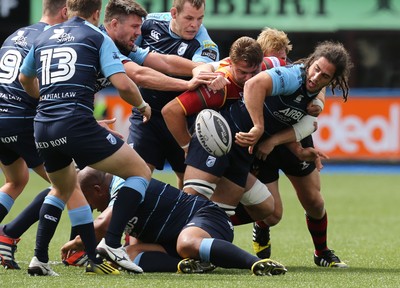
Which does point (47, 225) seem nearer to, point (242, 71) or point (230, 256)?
point (230, 256)

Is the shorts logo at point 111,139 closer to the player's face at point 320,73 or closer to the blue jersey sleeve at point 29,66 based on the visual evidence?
the blue jersey sleeve at point 29,66

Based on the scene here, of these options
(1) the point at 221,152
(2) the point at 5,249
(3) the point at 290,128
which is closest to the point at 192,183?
(1) the point at 221,152

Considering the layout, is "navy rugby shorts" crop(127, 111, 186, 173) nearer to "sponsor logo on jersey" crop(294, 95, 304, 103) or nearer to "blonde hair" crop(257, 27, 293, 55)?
→ "blonde hair" crop(257, 27, 293, 55)

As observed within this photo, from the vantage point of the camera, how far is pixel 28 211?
7.61m

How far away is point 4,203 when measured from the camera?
25.5 ft

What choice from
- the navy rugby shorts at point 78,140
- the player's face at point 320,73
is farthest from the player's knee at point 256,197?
the navy rugby shorts at point 78,140

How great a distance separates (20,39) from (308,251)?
3147 millimetres

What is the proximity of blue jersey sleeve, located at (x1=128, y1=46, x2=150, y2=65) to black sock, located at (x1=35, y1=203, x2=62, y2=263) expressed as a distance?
162cm

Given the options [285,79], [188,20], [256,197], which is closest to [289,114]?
[285,79]

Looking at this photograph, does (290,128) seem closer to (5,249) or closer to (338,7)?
(5,249)

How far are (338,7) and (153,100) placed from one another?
12.9 m

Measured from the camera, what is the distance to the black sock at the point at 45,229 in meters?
6.75

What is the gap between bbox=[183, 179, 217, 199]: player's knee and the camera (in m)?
7.44

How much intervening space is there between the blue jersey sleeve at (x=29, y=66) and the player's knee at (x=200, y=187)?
4.67 feet
